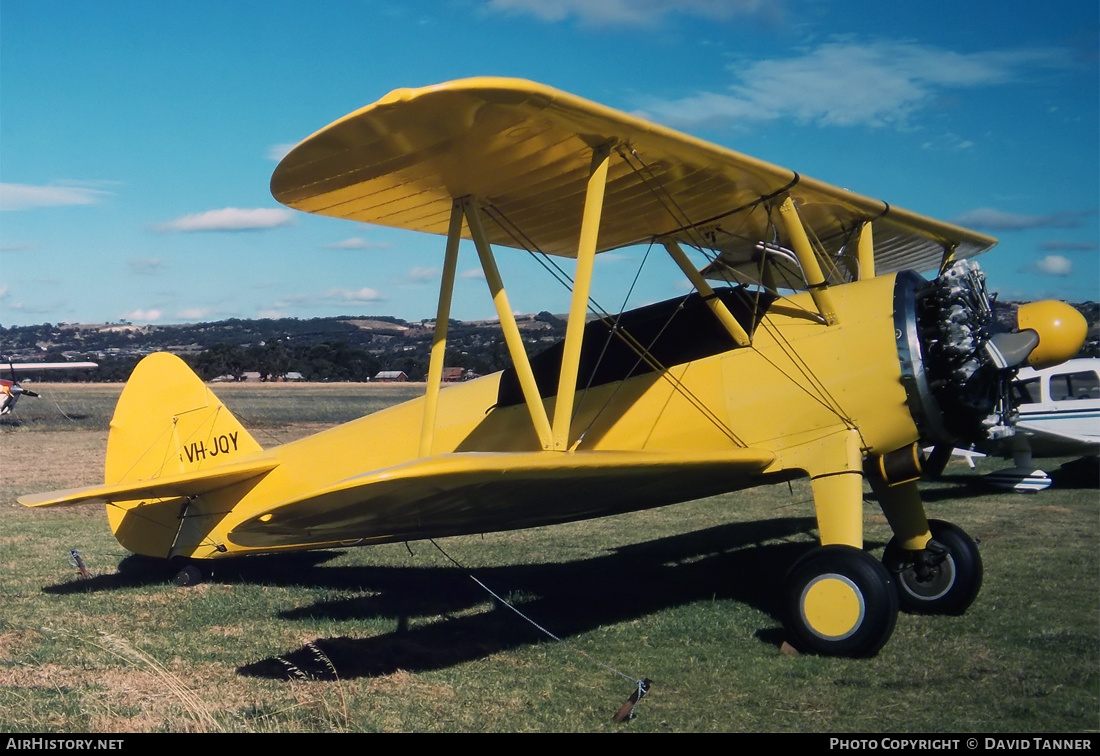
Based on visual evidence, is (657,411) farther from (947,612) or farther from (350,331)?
(350,331)

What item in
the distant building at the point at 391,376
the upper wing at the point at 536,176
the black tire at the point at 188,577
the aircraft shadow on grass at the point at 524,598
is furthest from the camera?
the distant building at the point at 391,376

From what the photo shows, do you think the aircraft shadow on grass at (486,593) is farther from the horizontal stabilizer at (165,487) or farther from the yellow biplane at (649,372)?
the horizontal stabilizer at (165,487)

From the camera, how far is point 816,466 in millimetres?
5188

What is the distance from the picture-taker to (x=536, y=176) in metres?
5.27

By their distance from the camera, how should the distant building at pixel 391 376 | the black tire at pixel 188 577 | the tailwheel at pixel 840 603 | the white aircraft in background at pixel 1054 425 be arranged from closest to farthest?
1. the tailwheel at pixel 840 603
2. the black tire at pixel 188 577
3. the white aircraft in background at pixel 1054 425
4. the distant building at pixel 391 376

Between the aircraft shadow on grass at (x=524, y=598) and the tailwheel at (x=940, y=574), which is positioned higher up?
the tailwheel at (x=940, y=574)

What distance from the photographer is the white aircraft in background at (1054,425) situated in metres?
12.0

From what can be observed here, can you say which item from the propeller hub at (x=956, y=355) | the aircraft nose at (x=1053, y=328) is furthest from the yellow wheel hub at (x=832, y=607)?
the aircraft nose at (x=1053, y=328)

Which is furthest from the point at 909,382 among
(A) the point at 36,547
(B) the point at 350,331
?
(B) the point at 350,331

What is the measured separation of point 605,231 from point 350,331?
7289 cm

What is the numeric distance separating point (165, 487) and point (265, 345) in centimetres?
5110

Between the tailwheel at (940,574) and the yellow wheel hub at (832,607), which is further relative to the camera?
the tailwheel at (940,574)

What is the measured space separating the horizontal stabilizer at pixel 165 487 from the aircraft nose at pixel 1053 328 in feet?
17.9

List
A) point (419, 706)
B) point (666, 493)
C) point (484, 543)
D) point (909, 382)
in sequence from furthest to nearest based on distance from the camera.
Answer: point (484, 543) < point (666, 493) < point (909, 382) < point (419, 706)
